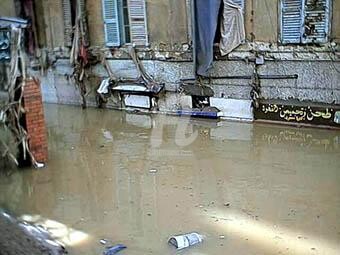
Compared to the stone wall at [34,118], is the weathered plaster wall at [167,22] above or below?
above

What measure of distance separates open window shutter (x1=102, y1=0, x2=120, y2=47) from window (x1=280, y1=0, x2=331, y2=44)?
10.9ft

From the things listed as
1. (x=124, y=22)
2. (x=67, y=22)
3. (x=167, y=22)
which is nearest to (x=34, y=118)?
(x=167, y=22)

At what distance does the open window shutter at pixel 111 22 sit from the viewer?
9641 mm

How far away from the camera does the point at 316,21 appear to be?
762 centimetres

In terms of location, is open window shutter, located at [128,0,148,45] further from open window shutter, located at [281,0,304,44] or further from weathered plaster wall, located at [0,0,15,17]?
weathered plaster wall, located at [0,0,15,17]

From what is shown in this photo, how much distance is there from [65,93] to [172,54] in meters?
3.15

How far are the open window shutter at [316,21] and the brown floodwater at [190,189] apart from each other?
1.44m

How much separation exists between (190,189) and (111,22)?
5200 mm

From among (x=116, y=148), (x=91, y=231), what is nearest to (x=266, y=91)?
(x=116, y=148)

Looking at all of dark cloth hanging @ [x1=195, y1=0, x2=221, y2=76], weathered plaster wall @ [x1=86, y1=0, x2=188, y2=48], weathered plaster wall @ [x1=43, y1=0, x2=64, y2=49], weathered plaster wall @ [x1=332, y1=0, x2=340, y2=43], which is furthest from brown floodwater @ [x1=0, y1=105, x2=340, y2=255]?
weathered plaster wall @ [x1=43, y1=0, x2=64, y2=49]

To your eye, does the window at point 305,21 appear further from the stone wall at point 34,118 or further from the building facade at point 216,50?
the stone wall at point 34,118

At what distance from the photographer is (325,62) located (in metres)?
7.73

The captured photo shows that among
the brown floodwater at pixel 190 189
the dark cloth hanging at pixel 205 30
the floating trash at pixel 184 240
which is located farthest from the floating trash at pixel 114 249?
the dark cloth hanging at pixel 205 30

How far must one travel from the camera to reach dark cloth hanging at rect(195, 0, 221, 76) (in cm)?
839
